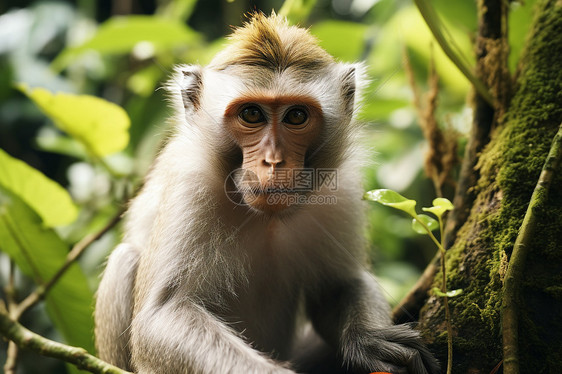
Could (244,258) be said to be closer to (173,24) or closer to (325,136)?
(325,136)

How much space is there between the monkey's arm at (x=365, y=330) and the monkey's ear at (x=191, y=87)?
1.64m

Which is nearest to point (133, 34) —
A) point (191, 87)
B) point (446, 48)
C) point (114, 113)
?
point (114, 113)

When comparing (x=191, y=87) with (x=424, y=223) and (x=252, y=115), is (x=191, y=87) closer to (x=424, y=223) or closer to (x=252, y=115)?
(x=252, y=115)

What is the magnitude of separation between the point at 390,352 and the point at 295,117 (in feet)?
4.80

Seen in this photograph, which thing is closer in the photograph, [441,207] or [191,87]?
[441,207]

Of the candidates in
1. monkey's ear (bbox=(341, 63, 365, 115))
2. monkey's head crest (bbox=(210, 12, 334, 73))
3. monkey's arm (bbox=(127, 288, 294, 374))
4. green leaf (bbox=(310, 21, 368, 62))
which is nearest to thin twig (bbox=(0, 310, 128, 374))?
monkey's arm (bbox=(127, 288, 294, 374))

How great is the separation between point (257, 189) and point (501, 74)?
1.67 metres

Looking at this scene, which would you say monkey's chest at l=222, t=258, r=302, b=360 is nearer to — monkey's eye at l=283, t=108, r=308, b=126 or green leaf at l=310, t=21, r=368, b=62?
monkey's eye at l=283, t=108, r=308, b=126

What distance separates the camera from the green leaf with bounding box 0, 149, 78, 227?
383 centimetres

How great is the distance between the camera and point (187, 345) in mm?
2979

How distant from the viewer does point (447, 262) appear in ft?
10.0

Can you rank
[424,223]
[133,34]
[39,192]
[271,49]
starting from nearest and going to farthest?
1. [424,223]
2. [271,49]
3. [39,192]
4. [133,34]

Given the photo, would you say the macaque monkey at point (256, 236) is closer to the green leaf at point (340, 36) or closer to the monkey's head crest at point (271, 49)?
Answer: the monkey's head crest at point (271, 49)

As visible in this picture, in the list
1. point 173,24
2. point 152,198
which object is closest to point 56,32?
point 173,24
